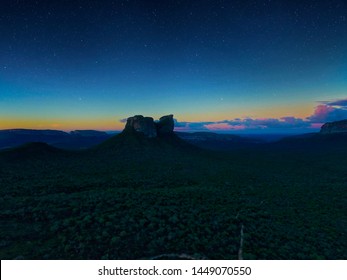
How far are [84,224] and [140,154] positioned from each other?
7815 centimetres

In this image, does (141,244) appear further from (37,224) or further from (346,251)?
(346,251)

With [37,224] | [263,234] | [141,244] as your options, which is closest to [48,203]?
[37,224]

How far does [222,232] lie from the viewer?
61.7 feet

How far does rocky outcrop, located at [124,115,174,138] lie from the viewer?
129m

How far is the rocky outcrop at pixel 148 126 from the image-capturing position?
129375mm

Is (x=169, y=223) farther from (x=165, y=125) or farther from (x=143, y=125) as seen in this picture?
(x=165, y=125)

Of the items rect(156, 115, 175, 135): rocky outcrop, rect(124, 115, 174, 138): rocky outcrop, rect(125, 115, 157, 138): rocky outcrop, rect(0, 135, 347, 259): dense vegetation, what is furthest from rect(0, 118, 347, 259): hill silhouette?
rect(156, 115, 175, 135): rocky outcrop

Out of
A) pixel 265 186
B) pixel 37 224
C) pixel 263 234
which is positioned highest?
pixel 37 224

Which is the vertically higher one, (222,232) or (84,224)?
(84,224)

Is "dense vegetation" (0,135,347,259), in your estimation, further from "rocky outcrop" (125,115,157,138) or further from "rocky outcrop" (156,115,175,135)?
"rocky outcrop" (156,115,175,135)

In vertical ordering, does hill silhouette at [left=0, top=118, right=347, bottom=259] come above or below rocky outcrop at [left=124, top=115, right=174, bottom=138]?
below

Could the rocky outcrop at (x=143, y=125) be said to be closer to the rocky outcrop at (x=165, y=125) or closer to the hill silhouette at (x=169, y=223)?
the rocky outcrop at (x=165, y=125)

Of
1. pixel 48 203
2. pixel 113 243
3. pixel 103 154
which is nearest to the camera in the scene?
pixel 113 243

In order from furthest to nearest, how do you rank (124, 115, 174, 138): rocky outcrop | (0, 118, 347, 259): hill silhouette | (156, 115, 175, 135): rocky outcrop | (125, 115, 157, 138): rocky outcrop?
(156, 115, 175, 135): rocky outcrop < (124, 115, 174, 138): rocky outcrop < (125, 115, 157, 138): rocky outcrop < (0, 118, 347, 259): hill silhouette
